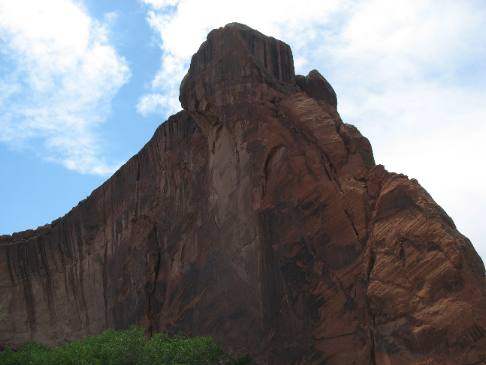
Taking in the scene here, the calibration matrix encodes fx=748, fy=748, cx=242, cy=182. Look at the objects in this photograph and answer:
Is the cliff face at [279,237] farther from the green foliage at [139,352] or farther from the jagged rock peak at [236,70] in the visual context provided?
the green foliage at [139,352]

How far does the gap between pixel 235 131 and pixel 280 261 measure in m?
4.81

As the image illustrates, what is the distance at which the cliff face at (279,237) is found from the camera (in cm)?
1908

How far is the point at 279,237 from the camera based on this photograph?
2283cm

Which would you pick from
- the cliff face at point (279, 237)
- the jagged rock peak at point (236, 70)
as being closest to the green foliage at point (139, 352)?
the cliff face at point (279, 237)

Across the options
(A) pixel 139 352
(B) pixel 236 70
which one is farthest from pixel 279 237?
(B) pixel 236 70

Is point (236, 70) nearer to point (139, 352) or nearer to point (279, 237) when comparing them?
point (279, 237)

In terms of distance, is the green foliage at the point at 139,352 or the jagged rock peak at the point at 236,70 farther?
the jagged rock peak at the point at 236,70

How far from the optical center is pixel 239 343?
23.2 m

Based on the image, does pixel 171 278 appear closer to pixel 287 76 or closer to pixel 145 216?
pixel 145 216

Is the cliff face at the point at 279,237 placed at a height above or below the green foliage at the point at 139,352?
above

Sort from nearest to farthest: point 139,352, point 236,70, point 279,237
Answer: point 139,352, point 279,237, point 236,70

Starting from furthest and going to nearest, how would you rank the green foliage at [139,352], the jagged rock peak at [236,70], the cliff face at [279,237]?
the jagged rock peak at [236,70] < the green foliage at [139,352] < the cliff face at [279,237]

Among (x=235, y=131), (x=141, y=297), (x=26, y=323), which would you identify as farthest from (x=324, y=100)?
(x=26, y=323)

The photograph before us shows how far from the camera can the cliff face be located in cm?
1908
